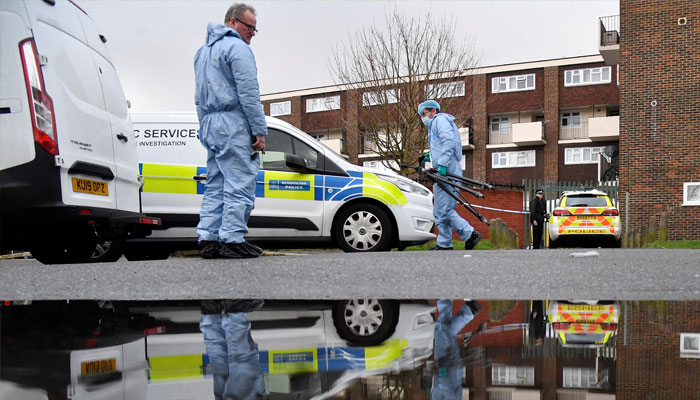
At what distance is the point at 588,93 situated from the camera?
43.3 m

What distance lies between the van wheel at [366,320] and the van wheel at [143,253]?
615cm

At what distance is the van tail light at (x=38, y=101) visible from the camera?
5281mm

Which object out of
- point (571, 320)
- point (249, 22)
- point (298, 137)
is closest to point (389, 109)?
point (298, 137)

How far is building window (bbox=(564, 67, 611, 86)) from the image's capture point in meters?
42.8

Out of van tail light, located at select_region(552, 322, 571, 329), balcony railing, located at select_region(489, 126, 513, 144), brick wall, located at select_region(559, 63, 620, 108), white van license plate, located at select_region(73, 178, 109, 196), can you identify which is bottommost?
van tail light, located at select_region(552, 322, 571, 329)

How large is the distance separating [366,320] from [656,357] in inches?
48.0

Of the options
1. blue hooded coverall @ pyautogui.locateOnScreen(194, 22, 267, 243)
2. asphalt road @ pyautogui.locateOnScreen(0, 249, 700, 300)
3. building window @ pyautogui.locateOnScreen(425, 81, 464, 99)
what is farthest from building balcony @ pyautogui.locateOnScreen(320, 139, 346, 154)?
asphalt road @ pyautogui.locateOnScreen(0, 249, 700, 300)

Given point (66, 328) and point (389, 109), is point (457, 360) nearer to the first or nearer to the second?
point (66, 328)

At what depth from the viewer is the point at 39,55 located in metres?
5.41

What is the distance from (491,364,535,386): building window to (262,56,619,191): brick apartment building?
40480mm

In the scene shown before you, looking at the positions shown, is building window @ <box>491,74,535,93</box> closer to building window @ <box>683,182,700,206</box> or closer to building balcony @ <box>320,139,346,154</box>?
building balcony @ <box>320,139,346,154</box>

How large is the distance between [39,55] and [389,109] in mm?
21961

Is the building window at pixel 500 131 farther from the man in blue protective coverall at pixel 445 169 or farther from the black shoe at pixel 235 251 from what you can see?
the black shoe at pixel 235 251

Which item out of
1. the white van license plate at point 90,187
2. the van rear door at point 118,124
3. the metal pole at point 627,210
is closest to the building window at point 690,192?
the metal pole at point 627,210
